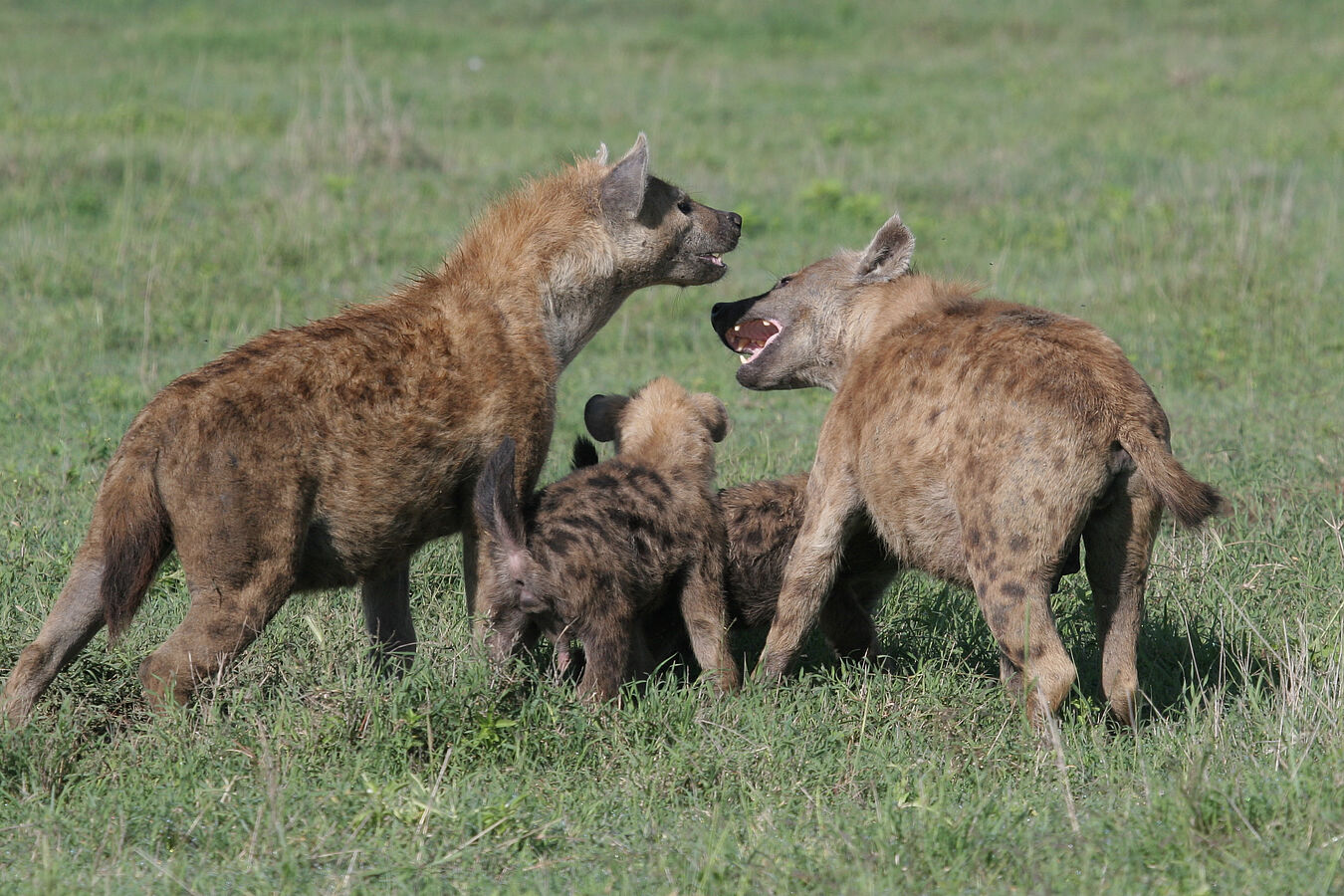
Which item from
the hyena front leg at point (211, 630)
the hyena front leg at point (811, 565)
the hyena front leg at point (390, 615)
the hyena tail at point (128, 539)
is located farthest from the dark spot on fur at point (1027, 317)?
the hyena tail at point (128, 539)

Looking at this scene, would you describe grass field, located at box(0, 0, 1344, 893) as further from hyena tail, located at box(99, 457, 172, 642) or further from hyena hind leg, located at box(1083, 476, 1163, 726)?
hyena tail, located at box(99, 457, 172, 642)

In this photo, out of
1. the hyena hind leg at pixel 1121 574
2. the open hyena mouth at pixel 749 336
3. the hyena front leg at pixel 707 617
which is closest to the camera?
the hyena hind leg at pixel 1121 574

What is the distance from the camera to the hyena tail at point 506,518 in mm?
4641

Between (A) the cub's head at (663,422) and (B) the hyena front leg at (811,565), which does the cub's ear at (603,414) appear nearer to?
(A) the cub's head at (663,422)

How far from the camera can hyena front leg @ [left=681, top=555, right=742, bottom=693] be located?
5.15 meters

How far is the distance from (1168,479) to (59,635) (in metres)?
3.31

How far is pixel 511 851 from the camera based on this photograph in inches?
154

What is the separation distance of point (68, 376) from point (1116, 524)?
622 centimetres

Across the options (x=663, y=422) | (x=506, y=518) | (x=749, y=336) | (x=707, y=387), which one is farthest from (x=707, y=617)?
(x=707, y=387)

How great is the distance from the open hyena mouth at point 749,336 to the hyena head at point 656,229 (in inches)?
11.4

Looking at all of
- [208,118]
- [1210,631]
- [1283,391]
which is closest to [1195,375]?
[1283,391]

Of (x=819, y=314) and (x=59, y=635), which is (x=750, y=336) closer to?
(x=819, y=314)

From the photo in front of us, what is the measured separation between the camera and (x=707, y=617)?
519 cm

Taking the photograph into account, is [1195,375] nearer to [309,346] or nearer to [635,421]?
[635,421]
